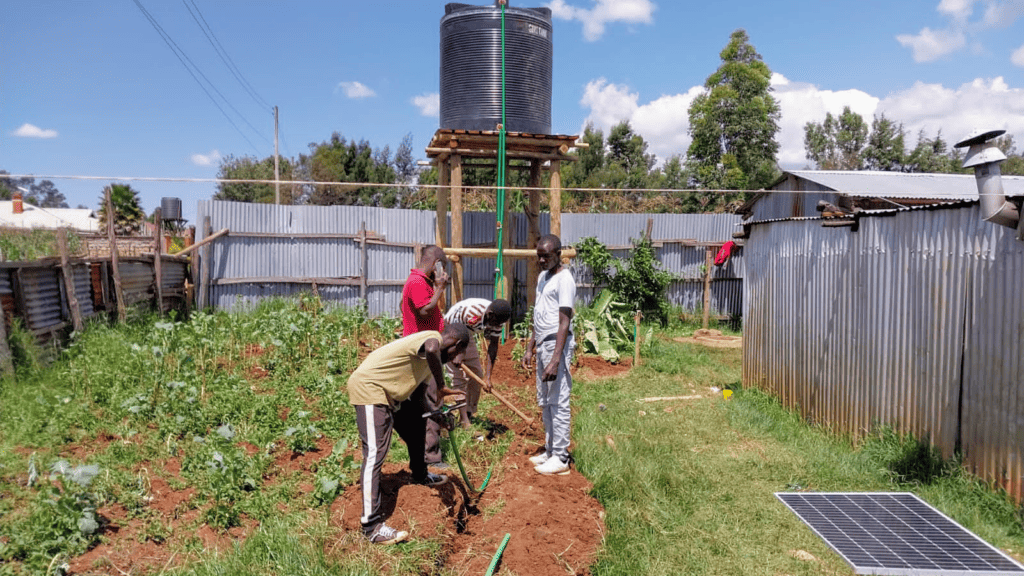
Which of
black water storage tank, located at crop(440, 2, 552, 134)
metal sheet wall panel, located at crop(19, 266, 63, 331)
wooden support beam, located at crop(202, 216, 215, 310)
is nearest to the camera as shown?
metal sheet wall panel, located at crop(19, 266, 63, 331)

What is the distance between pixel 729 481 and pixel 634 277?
26.4ft

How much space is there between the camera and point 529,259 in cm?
1153

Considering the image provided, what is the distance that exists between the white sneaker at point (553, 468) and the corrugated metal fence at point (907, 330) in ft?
9.23

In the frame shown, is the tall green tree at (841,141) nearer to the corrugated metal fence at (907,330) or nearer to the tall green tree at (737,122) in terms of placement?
the tall green tree at (737,122)

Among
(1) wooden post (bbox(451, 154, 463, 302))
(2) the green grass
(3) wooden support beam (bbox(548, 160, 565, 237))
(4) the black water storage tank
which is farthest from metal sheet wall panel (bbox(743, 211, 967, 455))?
(1) wooden post (bbox(451, 154, 463, 302))

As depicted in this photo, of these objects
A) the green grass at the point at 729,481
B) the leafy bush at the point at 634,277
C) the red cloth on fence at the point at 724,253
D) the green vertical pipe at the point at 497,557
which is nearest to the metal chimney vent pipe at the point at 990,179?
the green grass at the point at 729,481

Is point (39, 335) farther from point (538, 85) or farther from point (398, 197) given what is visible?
point (398, 197)

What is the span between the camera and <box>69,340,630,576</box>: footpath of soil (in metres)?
3.76

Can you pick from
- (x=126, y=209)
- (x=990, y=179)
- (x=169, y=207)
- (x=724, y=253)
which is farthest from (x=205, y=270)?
(x=126, y=209)

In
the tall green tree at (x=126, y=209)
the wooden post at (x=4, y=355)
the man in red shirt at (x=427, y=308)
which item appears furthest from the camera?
the tall green tree at (x=126, y=209)

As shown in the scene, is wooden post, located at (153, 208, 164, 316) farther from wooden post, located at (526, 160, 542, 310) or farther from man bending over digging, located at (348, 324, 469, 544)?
man bending over digging, located at (348, 324, 469, 544)

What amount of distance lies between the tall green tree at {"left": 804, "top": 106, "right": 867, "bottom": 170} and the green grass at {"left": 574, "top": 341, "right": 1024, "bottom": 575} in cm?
3459

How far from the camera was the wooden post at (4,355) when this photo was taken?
6418 mm

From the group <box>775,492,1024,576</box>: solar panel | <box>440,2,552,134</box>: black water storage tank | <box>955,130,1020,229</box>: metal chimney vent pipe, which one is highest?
<box>440,2,552,134</box>: black water storage tank
